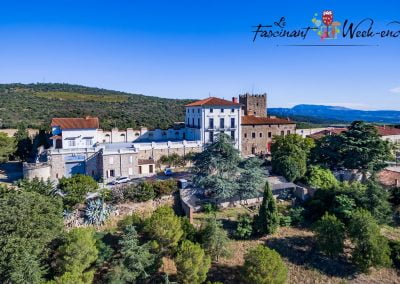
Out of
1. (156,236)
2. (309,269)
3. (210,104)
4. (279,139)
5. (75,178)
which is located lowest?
(309,269)

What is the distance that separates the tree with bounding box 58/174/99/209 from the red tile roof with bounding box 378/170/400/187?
3021 centimetres

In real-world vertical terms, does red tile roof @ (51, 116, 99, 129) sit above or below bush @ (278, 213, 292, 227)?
above

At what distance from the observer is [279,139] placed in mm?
41219

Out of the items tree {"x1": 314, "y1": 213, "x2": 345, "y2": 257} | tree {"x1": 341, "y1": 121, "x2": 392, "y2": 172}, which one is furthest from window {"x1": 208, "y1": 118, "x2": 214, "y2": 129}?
tree {"x1": 314, "y1": 213, "x2": 345, "y2": 257}

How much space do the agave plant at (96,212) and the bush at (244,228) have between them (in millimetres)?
Result: 11217

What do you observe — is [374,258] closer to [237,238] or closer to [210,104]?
[237,238]

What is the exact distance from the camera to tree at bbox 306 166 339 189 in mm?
33906

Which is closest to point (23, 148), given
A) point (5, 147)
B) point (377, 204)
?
point (5, 147)

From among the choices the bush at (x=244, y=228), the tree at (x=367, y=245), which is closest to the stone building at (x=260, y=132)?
the bush at (x=244, y=228)

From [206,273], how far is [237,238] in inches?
197

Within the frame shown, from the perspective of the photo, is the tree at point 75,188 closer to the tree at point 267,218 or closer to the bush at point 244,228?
the bush at point 244,228

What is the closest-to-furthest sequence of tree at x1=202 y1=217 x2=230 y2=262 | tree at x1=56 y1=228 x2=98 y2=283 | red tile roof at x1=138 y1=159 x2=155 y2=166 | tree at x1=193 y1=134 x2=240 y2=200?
1. tree at x1=56 y1=228 x2=98 y2=283
2. tree at x1=202 y1=217 x2=230 y2=262
3. tree at x1=193 y1=134 x2=240 y2=200
4. red tile roof at x1=138 y1=159 x2=155 y2=166

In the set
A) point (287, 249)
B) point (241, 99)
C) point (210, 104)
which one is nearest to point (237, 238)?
point (287, 249)

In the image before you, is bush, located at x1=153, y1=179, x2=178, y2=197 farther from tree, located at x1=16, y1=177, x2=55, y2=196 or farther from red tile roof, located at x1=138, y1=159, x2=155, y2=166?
tree, located at x1=16, y1=177, x2=55, y2=196
